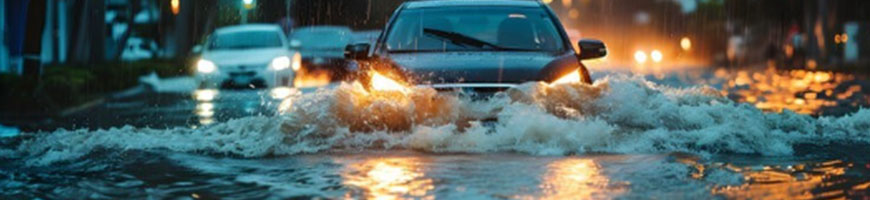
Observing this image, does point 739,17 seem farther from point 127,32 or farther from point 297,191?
point 297,191

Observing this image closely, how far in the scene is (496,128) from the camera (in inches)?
427

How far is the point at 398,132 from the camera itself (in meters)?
11.3

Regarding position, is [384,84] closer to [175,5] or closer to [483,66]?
[483,66]

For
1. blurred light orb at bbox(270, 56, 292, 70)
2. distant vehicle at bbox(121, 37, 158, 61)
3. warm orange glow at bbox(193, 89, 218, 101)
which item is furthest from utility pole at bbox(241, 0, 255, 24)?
warm orange glow at bbox(193, 89, 218, 101)

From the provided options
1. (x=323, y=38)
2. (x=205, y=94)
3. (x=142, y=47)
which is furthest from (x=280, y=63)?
(x=142, y=47)

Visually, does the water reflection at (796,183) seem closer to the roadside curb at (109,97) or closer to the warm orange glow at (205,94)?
the roadside curb at (109,97)

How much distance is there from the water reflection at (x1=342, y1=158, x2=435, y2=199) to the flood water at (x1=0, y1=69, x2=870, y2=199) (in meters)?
0.01

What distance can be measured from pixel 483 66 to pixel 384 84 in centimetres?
78

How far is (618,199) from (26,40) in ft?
50.0

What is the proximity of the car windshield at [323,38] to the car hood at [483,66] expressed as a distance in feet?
77.6

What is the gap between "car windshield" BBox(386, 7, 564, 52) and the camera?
1226 cm

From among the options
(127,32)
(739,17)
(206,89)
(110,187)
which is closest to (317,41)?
(127,32)

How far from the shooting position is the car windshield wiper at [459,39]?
12195 mm

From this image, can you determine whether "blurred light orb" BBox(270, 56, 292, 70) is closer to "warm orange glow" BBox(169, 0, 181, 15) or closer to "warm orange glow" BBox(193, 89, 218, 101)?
"warm orange glow" BBox(193, 89, 218, 101)
